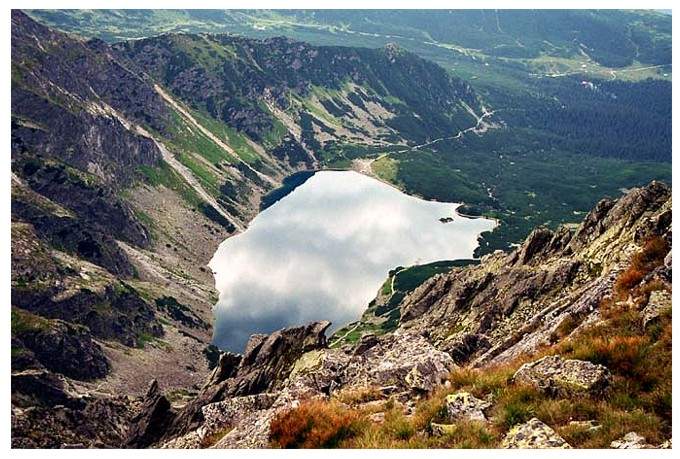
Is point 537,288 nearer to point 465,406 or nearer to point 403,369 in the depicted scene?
point 403,369

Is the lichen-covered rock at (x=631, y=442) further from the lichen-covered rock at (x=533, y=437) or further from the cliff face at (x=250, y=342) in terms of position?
the cliff face at (x=250, y=342)

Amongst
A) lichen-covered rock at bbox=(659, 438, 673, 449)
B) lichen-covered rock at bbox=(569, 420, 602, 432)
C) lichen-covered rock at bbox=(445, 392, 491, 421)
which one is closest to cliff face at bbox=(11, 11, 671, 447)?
lichen-covered rock at bbox=(445, 392, 491, 421)

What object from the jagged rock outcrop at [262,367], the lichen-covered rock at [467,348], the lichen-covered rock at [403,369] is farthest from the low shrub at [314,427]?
the jagged rock outcrop at [262,367]

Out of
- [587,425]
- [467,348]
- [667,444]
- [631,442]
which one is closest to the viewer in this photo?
[667,444]

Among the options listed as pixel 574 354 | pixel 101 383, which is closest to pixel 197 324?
pixel 101 383

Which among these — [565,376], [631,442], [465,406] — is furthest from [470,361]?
[631,442]

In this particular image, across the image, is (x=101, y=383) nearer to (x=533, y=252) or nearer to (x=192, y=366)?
(x=192, y=366)
